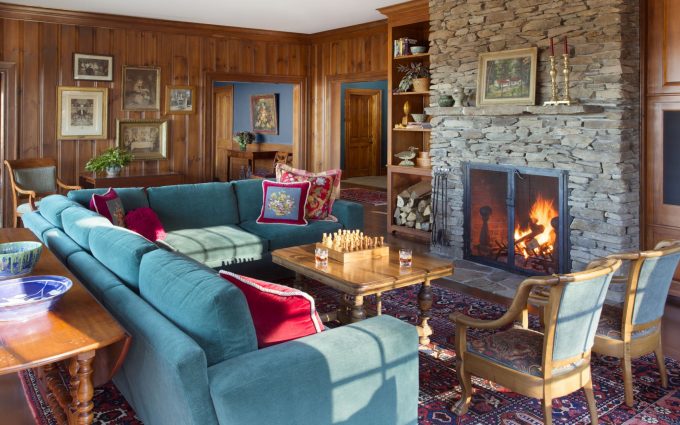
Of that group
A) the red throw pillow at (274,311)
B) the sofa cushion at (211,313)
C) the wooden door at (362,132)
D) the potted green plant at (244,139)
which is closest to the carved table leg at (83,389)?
the sofa cushion at (211,313)

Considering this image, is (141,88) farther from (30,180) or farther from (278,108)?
(278,108)

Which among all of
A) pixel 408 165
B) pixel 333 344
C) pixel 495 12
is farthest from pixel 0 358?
pixel 408 165

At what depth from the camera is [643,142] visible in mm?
4719

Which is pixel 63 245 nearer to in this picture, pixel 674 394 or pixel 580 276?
pixel 580 276

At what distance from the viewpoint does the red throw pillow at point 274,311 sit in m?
2.13

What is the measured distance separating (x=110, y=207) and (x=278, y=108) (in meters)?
8.10

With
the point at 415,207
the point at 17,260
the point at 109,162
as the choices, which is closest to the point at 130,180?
the point at 109,162

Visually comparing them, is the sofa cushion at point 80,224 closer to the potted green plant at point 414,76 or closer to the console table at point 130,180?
the console table at point 130,180

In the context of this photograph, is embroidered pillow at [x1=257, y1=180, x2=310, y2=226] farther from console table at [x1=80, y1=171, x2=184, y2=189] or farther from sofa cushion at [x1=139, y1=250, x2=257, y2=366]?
sofa cushion at [x1=139, y1=250, x2=257, y2=366]

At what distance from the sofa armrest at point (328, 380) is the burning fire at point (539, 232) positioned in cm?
336

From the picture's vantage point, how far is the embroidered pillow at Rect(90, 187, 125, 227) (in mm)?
4480

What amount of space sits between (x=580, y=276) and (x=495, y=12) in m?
3.84

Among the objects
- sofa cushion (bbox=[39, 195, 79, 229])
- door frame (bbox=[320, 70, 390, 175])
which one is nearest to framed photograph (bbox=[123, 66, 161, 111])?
door frame (bbox=[320, 70, 390, 175])

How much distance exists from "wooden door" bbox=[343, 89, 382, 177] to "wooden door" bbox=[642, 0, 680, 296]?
9272mm
